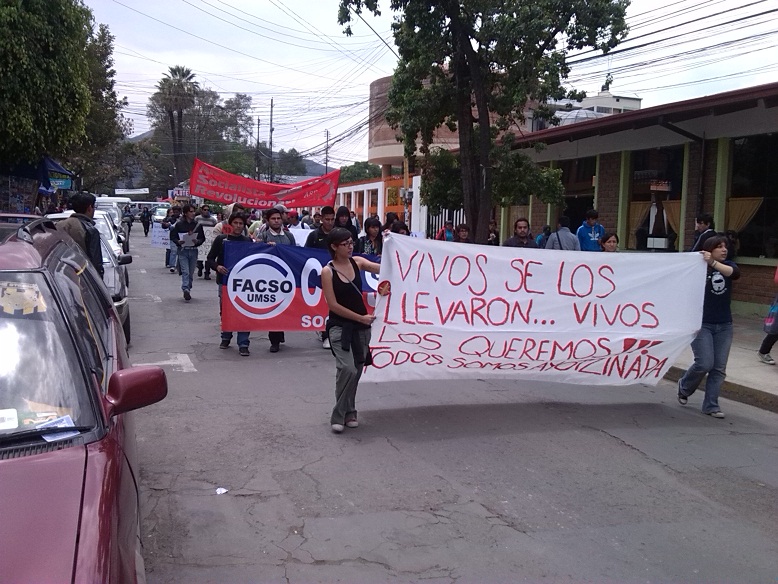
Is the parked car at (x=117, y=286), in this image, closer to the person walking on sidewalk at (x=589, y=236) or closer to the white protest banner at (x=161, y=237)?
the person walking on sidewalk at (x=589, y=236)

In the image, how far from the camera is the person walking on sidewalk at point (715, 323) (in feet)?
23.1

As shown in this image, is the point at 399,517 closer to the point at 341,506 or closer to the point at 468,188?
the point at 341,506

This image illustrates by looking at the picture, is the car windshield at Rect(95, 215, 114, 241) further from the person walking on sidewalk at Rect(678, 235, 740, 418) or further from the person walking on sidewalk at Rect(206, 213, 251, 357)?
the person walking on sidewalk at Rect(678, 235, 740, 418)

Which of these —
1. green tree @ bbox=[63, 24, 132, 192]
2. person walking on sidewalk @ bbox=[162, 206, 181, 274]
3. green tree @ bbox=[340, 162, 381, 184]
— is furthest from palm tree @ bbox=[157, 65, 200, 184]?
person walking on sidewalk @ bbox=[162, 206, 181, 274]

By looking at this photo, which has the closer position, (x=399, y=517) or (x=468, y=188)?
(x=399, y=517)

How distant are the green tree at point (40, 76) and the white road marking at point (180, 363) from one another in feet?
25.9

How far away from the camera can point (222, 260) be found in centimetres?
976

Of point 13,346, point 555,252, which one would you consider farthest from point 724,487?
point 13,346

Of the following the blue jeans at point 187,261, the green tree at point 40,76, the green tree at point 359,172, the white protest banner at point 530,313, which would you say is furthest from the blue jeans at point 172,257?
the green tree at point 359,172

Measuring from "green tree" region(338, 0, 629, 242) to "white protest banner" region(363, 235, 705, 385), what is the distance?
6.82 meters

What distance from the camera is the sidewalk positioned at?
794 centimetres

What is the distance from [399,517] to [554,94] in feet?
36.4

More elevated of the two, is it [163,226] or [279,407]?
[163,226]

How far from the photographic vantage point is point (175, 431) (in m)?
6.11
